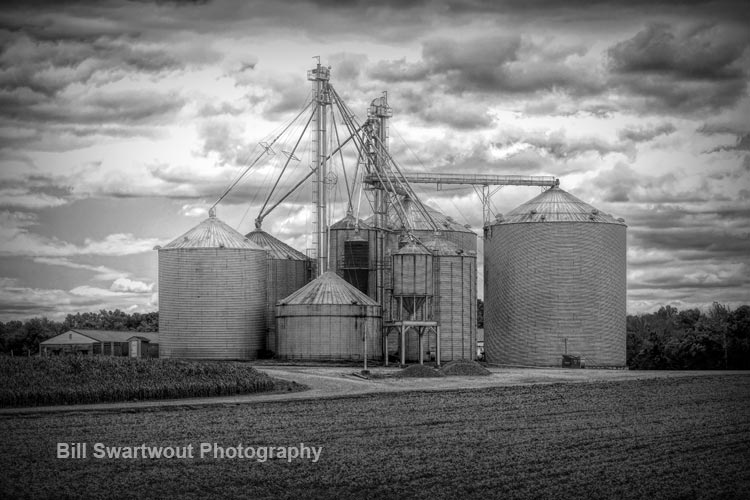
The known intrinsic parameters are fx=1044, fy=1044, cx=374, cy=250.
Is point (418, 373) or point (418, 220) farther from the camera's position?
point (418, 220)

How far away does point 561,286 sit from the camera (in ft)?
295

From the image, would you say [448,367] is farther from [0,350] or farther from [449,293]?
[0,350]

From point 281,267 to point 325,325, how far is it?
1469cm

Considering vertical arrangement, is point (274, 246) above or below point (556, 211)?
below

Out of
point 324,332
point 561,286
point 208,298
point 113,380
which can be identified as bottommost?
point 113,380

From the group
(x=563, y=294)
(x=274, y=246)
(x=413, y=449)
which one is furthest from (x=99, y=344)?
(x=413, y=449)

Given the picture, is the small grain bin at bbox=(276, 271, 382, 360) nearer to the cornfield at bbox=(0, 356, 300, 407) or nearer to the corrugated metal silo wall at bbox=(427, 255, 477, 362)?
the corrugated metal silo wall at bbox=(427, 255, 477, 362)

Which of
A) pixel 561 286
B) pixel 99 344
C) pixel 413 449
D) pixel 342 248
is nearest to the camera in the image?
pixel 413 449

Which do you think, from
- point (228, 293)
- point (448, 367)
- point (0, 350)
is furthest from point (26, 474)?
point (0, 350)

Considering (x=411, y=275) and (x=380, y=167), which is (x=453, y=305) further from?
(x=380, y=167)

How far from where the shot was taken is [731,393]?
55.2 m

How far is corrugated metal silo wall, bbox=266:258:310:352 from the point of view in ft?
316

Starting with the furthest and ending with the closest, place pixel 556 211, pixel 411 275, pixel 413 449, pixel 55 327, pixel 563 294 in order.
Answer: pixel 55 327
pixel 556 211
pixel 563 294
pixel 411 275
pixel 413 449

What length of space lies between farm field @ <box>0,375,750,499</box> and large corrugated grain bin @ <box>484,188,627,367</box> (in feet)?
125
